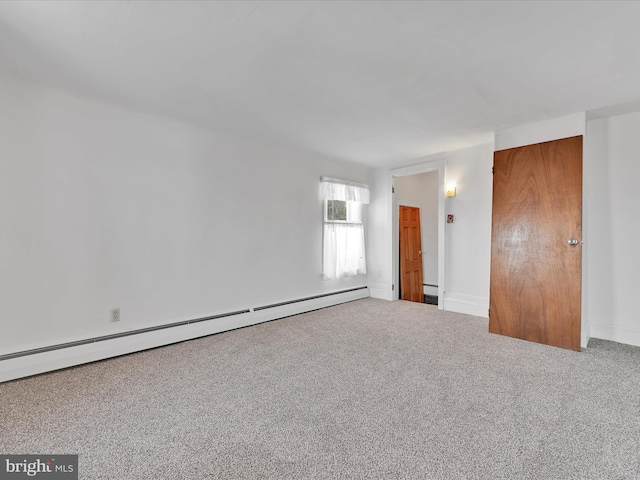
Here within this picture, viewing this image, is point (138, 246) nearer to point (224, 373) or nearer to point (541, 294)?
point (224, 373)

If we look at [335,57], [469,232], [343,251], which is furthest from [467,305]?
[335,57]

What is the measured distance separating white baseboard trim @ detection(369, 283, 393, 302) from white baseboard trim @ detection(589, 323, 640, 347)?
259 cm

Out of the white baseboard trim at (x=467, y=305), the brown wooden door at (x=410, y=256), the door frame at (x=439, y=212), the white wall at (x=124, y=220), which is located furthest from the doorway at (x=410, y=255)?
the white wall at (x=124, y=220)

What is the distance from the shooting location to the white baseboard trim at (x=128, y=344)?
2352 mm

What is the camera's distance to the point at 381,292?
5.27 meters

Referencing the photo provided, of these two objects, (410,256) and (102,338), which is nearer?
(102,338)

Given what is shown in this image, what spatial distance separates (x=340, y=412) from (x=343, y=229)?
10.8 ft

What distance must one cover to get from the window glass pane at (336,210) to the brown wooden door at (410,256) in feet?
4.22

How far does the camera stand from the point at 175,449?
154 centimetres

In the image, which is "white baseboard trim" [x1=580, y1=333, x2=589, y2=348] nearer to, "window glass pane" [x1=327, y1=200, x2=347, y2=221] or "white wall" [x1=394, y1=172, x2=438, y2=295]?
"white wall" [x1=394, y1=172, x2=438, y2=295]

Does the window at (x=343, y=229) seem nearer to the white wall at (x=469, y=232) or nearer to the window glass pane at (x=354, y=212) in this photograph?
the window glass pane at (x=354, y=212)

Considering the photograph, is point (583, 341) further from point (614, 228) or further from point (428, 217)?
point (428, 217)

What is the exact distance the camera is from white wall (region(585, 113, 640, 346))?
3049 mm

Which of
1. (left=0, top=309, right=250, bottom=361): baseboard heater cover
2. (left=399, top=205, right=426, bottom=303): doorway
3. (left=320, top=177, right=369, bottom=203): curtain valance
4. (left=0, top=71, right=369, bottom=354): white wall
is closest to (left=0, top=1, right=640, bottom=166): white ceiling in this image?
(left=0, top=71, right=369, bottom=354): white wall
